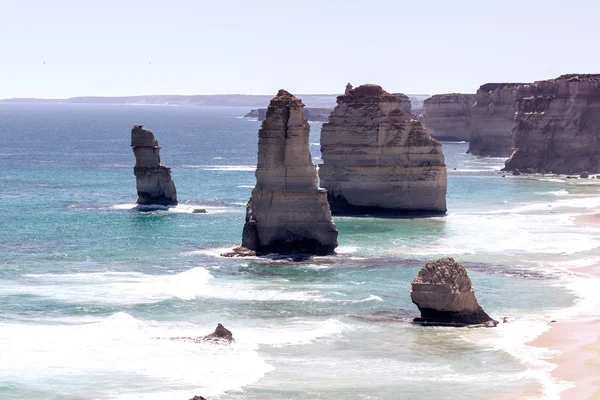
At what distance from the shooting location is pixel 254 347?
35219 millimetres

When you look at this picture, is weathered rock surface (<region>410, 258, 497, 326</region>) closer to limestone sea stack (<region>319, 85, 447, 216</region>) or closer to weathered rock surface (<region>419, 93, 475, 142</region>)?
limestone sea stack (<region>319, 85, 447, 216</region>)

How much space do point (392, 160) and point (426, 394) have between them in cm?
3965

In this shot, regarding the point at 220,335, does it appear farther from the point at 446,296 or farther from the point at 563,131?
the point at 563,131

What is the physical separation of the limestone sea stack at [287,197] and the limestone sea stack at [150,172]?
63.9 feet

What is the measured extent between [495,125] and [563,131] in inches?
1414

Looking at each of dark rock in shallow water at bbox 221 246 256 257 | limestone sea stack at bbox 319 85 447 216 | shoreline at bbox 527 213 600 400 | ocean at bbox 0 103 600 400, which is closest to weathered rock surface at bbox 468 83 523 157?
ocean at bbox 0 103 600 400

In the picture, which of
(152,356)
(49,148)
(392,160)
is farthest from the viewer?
(49,148)

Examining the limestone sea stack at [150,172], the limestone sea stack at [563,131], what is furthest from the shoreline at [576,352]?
the limestone sea stack at [563,131]

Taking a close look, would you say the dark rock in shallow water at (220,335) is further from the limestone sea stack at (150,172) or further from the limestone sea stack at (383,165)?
the limestone sea stack at (150,172)

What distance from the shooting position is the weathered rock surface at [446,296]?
3747cm

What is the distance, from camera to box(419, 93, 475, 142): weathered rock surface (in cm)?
17300

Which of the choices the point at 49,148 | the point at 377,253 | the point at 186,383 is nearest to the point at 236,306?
the point at 186,383

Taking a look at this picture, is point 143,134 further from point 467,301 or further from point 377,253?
point 467,301

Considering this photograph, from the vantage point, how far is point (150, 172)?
2886 inches
